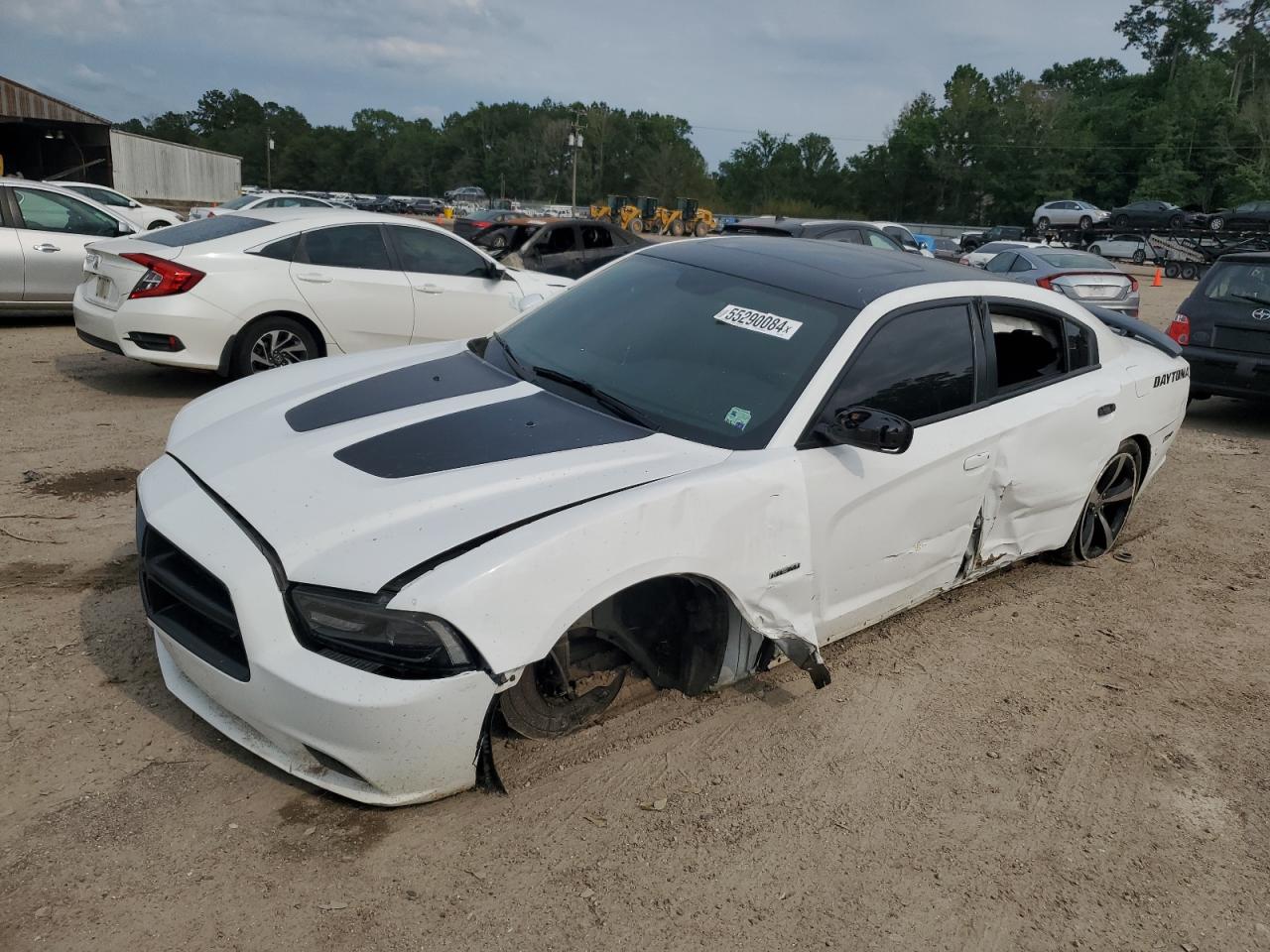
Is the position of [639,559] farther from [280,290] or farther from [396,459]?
[280,290]

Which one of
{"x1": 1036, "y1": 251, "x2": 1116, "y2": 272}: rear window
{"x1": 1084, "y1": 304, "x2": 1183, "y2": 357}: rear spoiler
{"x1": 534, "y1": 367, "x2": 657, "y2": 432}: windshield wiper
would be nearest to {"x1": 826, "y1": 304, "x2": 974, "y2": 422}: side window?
{"x1": 534, "y1": 367, "x2": 657, "y2": 432}: windshield wiper

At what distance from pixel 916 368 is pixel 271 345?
17.6ft

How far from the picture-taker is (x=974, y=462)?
4047 mm

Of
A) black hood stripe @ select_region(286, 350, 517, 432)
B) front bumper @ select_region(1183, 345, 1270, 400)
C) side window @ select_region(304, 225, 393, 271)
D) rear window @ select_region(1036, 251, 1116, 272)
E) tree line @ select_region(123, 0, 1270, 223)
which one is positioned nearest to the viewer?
black hood stripe @ select_region(286, 350, 517, 432)

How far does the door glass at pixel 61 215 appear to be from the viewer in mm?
10172

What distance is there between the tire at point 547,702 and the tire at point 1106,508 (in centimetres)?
306

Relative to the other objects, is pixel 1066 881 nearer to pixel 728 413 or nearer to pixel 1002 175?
pixel 728 413

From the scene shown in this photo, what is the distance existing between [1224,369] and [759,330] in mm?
7006

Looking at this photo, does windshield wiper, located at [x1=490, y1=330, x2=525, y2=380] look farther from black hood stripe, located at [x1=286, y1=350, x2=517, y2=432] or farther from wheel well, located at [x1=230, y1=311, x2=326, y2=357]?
wheel well, located at [x1=230, y1=311, x2=326, y2=357]

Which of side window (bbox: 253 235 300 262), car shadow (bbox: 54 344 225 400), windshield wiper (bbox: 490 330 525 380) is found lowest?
car shadow (bbox: 54 344 225 400)

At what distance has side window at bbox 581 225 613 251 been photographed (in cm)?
1548

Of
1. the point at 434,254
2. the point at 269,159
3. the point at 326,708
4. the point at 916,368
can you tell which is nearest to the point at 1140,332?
the point at 916,368

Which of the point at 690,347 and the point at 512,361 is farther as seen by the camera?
the point at 512,361

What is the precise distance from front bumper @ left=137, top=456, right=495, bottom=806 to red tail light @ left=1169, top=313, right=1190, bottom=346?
28.2ft
